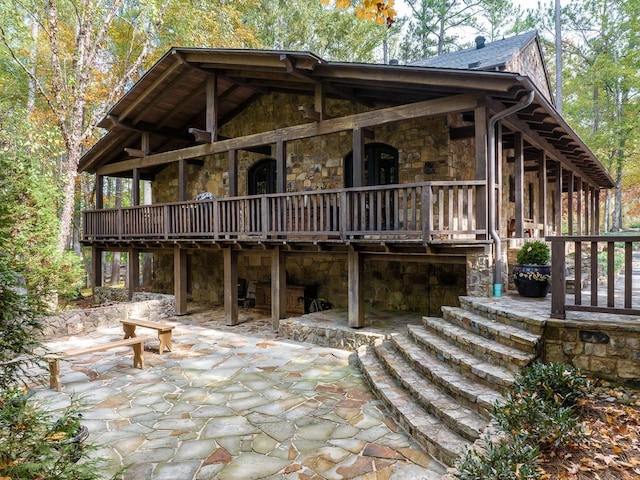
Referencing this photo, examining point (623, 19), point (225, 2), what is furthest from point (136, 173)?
point (623, 19)

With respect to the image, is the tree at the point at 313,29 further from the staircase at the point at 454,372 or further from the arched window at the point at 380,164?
the staircase at the point at 454,372

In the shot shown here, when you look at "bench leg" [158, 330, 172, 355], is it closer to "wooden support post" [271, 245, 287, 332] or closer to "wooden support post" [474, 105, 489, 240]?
"wooden support post" [271, 245, 287, 332]

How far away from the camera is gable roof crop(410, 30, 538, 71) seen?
7773 millimetres

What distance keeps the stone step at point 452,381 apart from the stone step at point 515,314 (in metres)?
0.85

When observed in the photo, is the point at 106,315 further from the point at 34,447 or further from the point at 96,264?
the point at 34,447

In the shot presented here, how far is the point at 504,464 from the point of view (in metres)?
2.34

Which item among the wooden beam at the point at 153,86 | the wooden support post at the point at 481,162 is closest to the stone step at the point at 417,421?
the wooden support post at the point at 481,162

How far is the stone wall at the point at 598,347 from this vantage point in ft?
11.8

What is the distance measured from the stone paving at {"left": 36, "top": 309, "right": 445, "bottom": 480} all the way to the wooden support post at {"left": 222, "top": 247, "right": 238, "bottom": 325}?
1.79 metres

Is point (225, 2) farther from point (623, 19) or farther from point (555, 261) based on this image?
point (623, 19)

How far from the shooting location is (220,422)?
414 centimetres

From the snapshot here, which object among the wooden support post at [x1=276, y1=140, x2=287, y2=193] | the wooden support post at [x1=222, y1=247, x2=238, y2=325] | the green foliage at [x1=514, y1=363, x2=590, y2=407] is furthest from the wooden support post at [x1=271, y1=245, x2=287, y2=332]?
the green foliage at [x1=514, y1=363, x2=590, y2=407]

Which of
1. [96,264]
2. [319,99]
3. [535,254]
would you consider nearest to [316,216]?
[319,99]

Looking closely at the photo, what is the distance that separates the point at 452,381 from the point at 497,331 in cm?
79
